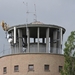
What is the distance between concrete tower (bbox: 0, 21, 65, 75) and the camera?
201ft

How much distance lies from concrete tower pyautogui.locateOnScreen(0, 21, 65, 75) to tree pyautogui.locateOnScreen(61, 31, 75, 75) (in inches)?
183

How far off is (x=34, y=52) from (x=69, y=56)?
6305 mm

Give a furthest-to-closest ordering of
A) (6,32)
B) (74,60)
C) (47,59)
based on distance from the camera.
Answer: (6,32) → (47,59) → (74,60)

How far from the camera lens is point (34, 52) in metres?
61.8

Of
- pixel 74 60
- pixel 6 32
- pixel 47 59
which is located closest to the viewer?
Result: pixel 74 60

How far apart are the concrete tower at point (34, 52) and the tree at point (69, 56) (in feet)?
15.2

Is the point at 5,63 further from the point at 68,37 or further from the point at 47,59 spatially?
the point at 68,37

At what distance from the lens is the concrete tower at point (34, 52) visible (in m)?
61.3

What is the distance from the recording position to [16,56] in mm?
62250

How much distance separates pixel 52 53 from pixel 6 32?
9.02m

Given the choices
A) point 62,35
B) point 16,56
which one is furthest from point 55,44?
point 16,56

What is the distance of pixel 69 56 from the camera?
57.4 meters

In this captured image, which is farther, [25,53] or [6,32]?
[6,32]

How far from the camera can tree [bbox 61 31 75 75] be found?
186ft
